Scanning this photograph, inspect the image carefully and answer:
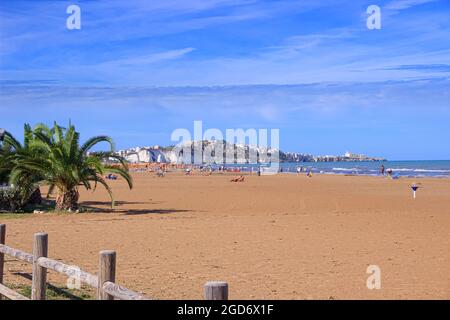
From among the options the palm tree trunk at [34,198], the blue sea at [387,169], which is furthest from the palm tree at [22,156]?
the blue sea at [387,169]

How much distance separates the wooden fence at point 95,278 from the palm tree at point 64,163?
11.4 metres

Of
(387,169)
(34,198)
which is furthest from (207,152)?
(34,198)

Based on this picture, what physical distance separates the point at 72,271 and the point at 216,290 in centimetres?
245

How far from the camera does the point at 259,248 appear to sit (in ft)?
41.3

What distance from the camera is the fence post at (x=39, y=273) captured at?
22.0ft

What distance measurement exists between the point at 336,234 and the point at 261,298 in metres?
7.32

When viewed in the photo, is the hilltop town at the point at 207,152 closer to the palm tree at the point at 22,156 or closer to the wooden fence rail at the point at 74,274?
the palm tree at the point at 22,156

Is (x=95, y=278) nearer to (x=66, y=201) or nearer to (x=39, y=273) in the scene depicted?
(x=39, y=273)

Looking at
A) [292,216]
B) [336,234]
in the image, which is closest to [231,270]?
[336,234]

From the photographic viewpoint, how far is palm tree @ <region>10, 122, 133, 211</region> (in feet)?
63.2

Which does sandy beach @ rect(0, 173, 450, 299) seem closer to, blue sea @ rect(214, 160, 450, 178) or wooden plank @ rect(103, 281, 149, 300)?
wooden plank @ rect(103, 281, 149, 300)
